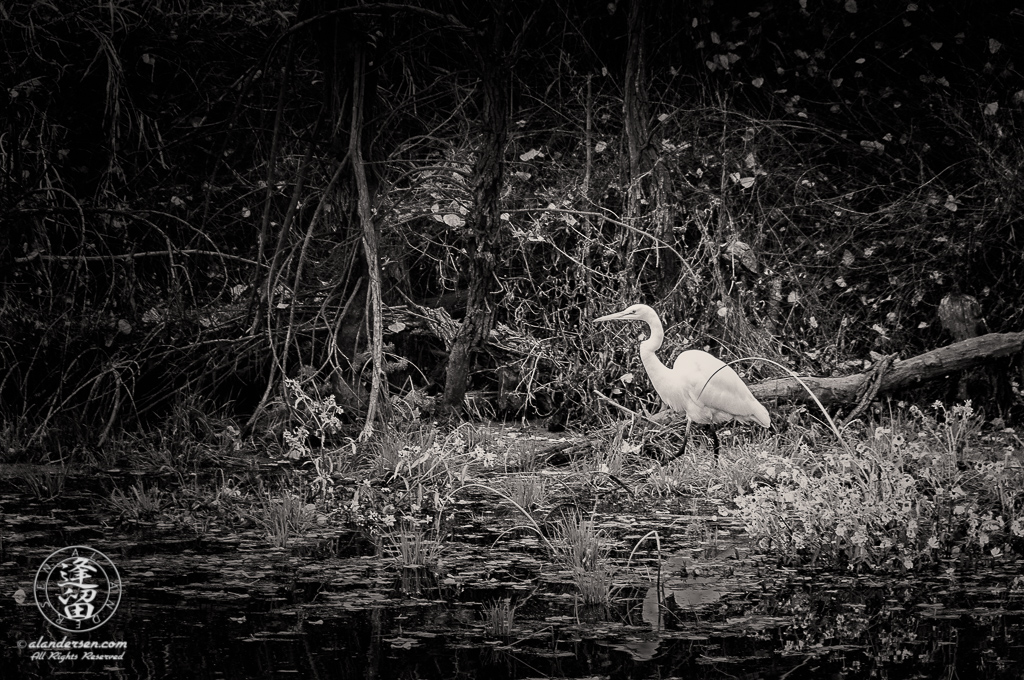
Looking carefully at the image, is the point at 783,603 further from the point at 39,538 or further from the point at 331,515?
the point at 39,538

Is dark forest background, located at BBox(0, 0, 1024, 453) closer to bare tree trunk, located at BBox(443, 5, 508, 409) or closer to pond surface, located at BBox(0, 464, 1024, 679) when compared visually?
bare tree trunk, located at BBox(443, 5, 508, 409)

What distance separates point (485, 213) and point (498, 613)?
2.91 meters

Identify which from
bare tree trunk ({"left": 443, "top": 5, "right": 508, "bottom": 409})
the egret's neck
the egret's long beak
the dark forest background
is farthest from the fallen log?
bare tree trunk ({"left": 443, "top": 5, "right": 508, "bottom": 409})

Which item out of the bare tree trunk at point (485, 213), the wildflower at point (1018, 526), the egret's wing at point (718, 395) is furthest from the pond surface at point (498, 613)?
the bare tree trunk at point (485, 213)

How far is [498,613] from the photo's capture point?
3348 mm

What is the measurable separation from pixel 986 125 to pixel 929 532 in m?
3.69

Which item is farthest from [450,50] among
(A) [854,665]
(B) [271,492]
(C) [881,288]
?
(A) [854,665]

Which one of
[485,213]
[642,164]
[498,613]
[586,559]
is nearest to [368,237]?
[485,213]

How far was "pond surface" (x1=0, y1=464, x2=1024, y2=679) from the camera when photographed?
3041 mm

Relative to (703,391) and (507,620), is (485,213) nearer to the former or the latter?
(703,391)

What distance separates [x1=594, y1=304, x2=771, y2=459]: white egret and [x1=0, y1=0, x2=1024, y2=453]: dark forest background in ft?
1.62

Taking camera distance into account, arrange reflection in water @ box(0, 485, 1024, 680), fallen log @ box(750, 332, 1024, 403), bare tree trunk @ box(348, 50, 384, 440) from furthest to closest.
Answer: fallen log @ box(750, 332, 1024, 403) → bare tree trunk @ box(348, 50, 384, 440) → reflection in water @ box(0, 485, 1024, 680)

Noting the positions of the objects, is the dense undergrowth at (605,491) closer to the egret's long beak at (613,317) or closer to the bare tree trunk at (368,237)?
the bare tree trunk at (368,237)

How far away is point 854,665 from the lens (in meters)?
3.05
